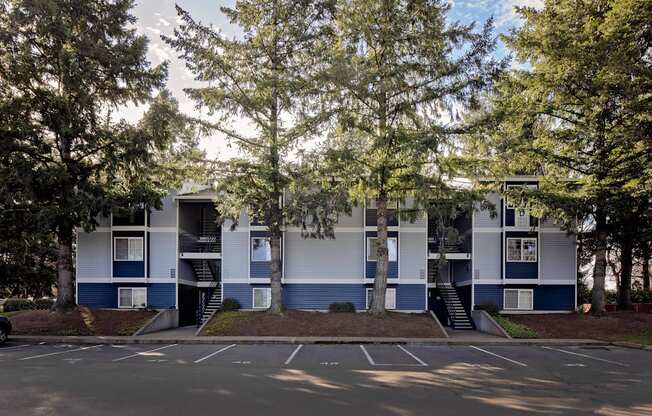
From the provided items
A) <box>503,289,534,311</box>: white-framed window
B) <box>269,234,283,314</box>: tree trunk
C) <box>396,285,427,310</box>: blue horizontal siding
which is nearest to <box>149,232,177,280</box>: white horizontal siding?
<box>269,234,283,314</box>: tree trunk

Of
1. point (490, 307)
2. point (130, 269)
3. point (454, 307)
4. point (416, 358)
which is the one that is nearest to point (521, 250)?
point (490, 307)

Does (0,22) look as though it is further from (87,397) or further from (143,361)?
(87,397)

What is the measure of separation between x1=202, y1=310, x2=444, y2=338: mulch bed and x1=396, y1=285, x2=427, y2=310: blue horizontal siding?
2.74m

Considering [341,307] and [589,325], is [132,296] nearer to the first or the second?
[341,307]

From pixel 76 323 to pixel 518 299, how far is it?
21611mm

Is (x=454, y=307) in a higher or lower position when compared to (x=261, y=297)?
lower

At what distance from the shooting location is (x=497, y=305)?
2628cm

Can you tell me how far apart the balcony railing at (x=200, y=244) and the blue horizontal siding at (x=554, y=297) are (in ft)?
56.5

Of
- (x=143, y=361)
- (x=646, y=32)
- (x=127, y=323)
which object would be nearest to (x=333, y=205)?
(x=143, y=361)

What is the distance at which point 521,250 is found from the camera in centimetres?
2691

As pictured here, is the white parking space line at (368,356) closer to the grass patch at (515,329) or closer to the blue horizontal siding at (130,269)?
the grass patch at (515,329)

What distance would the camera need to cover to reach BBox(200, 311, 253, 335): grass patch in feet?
71.9

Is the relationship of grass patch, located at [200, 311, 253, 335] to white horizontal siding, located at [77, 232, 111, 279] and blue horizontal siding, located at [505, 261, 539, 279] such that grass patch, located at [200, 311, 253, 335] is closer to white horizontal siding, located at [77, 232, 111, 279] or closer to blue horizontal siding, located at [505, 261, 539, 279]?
white horizontal siding, located at [77, 232, 111, 279]

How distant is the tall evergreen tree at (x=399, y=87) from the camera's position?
2069 centimetres
